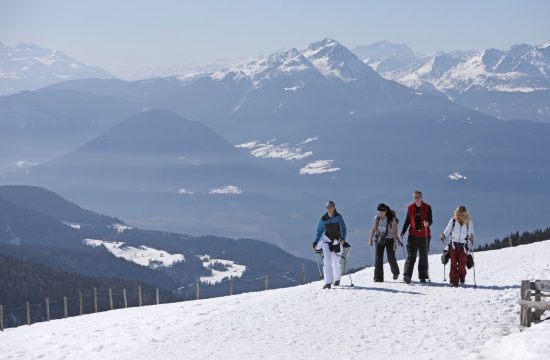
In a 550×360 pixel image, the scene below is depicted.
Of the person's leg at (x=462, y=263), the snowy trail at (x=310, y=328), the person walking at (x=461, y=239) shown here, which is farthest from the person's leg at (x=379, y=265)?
the person's leg at (x=462, y=263)

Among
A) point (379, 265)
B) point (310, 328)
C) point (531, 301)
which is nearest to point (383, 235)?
point (379, 265)

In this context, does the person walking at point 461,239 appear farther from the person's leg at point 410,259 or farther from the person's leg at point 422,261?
the person's leg at point 410,259

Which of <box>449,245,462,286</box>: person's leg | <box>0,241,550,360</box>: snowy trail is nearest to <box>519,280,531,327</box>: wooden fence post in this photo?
<box>0,241,550,360</box>: snowy trail

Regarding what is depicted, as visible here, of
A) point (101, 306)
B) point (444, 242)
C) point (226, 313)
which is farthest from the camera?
point (101, 306)

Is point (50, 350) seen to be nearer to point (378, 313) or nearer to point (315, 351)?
point (315, 351)

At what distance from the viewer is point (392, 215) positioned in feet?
82.9

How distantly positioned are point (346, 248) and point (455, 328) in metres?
7.87

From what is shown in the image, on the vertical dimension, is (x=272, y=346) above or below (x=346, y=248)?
below

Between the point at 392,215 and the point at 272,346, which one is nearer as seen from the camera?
the point at 272,346

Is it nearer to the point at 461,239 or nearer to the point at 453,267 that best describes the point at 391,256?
the point at 453,267

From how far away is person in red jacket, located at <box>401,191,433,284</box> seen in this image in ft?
80.3

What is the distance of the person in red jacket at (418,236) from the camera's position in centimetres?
2448

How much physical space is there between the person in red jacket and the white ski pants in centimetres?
221

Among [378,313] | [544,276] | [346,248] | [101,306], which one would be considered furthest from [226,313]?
[101,306]
